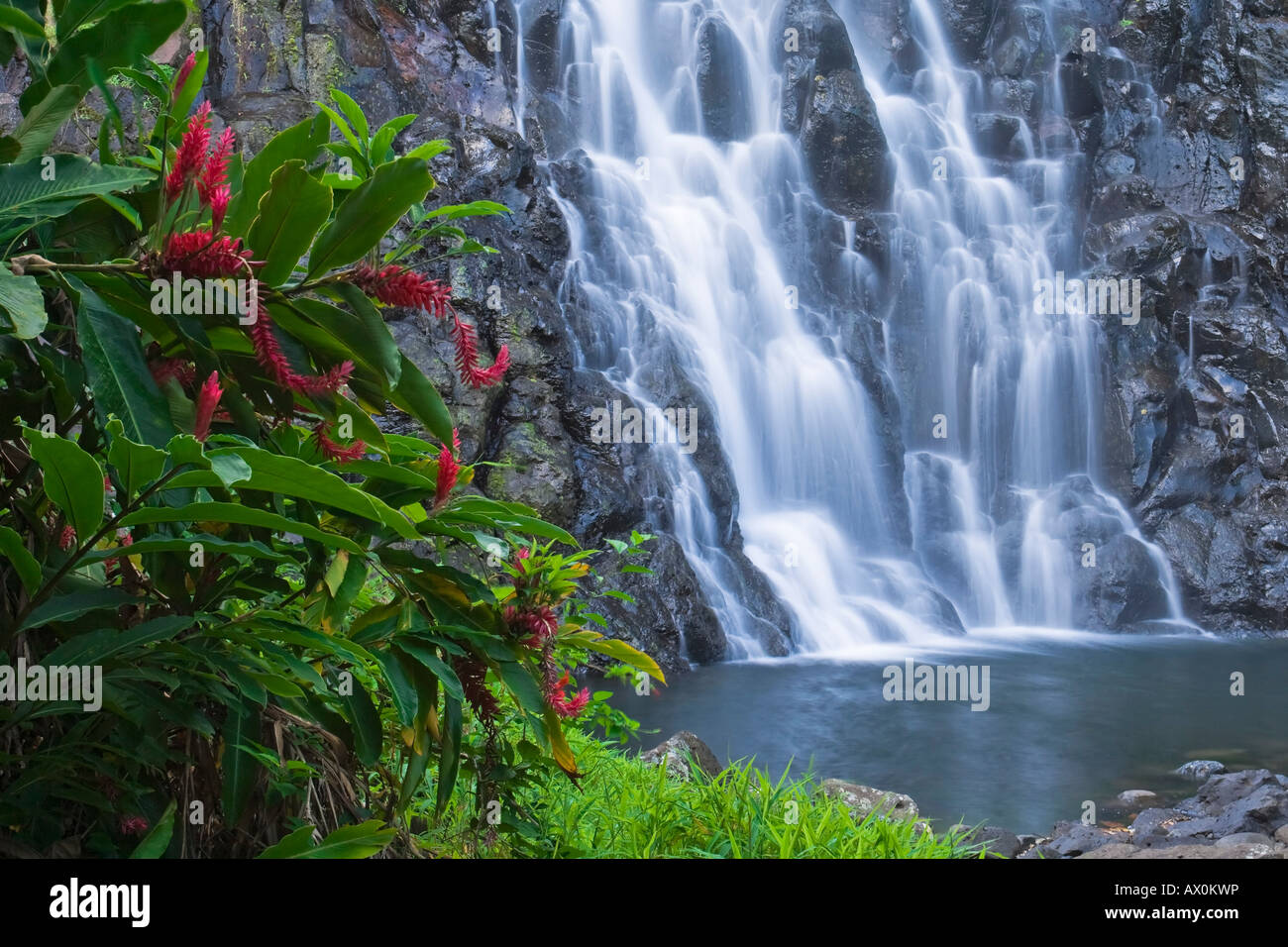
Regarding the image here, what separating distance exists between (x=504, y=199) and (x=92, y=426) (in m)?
12.4

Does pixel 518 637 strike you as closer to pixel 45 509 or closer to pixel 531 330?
pixel 45 509

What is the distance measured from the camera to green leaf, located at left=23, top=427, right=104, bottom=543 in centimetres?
116

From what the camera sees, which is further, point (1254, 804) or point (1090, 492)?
point (1090, 492)

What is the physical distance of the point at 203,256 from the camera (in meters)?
1.34

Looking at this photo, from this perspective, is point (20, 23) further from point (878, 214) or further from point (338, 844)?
point (878, 214)

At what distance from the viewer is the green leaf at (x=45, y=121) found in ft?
4.83

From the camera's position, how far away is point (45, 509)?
1729 millimetres

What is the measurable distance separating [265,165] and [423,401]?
448mm

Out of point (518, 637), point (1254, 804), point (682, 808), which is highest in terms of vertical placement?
point (518, 637)

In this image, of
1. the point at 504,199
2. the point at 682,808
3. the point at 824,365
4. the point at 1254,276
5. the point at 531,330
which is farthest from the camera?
the point at 1254,276

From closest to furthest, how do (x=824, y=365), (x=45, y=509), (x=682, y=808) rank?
(x=45, y=509) < (x=682, y=808) < (x=824, y=365)

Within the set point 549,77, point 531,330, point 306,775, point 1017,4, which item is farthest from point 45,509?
point 1017,4

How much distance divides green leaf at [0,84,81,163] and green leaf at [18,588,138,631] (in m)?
0.64

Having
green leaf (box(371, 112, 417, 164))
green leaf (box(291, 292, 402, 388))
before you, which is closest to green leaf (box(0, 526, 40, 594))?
green leaf (box(291, 292, 402, 388))
